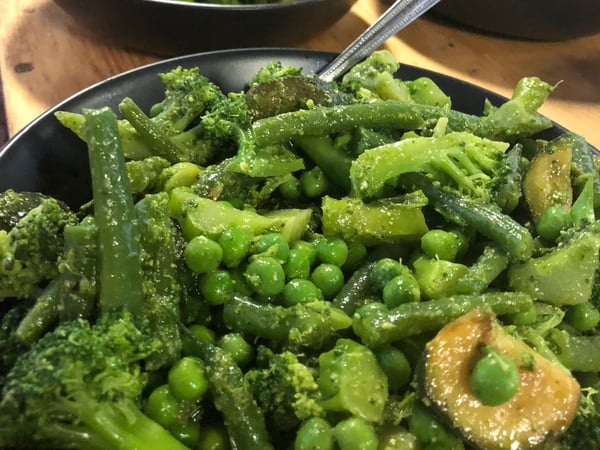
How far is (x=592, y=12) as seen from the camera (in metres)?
3.17

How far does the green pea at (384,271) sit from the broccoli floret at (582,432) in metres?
0.54

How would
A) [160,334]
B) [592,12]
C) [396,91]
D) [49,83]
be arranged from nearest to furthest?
1. [160,334]
2. [396,91]
3. [49,83]
4. [592,12]

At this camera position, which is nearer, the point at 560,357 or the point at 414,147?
the point at 560,357

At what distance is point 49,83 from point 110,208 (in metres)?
1.46

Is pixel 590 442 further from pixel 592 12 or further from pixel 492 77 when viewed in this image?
pixel 592 12

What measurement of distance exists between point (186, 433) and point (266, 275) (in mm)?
434

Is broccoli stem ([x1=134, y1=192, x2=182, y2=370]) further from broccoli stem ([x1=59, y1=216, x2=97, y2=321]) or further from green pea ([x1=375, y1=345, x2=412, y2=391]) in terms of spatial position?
green pea ([x1=375, y1=345, x2=412, y2=391])

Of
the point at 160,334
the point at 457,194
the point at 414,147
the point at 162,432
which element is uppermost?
the point at 414,147

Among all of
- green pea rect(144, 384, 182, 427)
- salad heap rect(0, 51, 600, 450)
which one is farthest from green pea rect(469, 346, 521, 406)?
green pea rect(144, 384, 182, 427)

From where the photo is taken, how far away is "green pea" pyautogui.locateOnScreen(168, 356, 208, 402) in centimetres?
146

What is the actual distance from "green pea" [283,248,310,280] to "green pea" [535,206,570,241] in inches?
28.1

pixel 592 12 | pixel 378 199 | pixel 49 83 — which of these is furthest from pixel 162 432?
pixel 592 12

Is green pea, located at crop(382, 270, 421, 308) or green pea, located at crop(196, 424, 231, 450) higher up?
green pea, located at crop(382, 270, 421, 308)

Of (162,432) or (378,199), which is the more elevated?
(378,199)
